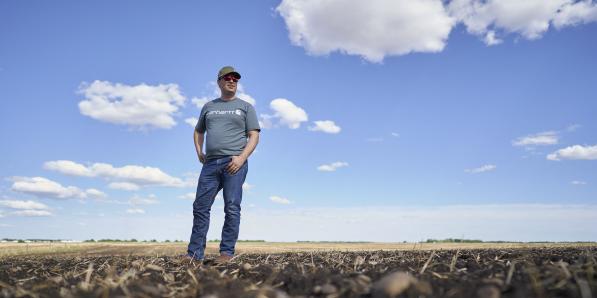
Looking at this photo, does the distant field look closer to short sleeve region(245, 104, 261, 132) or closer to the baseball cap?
short sleeve region(245, 104, 261, 132)

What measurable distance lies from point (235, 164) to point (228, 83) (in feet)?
4.37

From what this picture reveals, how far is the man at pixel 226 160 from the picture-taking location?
6.48 m

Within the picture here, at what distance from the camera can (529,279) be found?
266cm

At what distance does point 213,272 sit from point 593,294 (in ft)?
8.26

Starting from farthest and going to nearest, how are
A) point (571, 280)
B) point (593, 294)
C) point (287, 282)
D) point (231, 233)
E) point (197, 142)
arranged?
point (197, 142)
point (231, 233)
point (287, 282)
point (571, 280)
point (593, 294)

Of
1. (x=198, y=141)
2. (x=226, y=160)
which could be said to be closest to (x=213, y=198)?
(x=226, y=160)

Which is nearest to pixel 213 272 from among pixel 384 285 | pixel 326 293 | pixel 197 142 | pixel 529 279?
pixel 326 293

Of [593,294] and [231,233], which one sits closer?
[593,294]

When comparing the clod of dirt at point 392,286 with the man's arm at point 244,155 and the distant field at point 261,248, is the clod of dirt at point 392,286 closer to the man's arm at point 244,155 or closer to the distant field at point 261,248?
the man's arm at point 244,155

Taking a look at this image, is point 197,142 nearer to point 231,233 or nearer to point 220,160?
point 220,160

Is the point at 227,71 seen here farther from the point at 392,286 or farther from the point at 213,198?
the point at 392,286

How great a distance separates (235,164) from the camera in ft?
20.9

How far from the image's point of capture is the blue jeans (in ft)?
21.2

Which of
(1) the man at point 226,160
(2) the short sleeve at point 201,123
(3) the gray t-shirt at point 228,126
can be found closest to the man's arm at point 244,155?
(1) the man at point 226,160
